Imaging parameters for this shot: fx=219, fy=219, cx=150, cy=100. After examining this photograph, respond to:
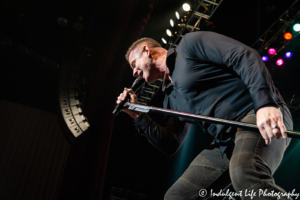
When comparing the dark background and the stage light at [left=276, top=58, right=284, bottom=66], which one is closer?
the stage light at [left=276, top=58, right=284, bottom=66]

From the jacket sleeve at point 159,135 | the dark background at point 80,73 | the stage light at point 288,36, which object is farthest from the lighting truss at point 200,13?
the jacket sleeve at point 159,135

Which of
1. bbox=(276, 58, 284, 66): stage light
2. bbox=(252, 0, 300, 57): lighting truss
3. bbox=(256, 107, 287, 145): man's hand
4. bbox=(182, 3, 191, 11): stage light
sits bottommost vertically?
bbox=(256, 107, 287, 145): man's hand

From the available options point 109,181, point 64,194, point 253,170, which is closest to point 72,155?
point 64,194

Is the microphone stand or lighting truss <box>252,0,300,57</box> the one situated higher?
lighting truss <box>252,0,300,57</box>

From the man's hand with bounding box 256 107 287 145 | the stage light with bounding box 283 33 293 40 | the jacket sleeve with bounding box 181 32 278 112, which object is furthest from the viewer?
the stage light with bounding box 283 33 293 40

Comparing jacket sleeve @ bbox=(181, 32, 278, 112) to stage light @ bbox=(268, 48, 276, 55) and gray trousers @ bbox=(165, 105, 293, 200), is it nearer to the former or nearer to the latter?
gray trousers @ bbox=(165, 105, 293, 200)

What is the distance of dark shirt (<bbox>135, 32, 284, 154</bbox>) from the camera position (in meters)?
1.06

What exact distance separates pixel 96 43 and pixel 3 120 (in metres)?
3.20

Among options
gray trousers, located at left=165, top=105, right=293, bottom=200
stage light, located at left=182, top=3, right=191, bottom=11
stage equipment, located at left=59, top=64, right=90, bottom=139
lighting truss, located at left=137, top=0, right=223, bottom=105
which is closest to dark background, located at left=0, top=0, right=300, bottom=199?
stage equipment, located at left=59, top=64, right=90, bottom=139

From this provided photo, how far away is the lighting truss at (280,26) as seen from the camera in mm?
4152

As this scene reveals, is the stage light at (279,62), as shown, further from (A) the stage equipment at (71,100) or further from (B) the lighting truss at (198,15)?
(A) the stage equipment at (71,100)

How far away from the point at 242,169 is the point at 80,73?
4.58 metres

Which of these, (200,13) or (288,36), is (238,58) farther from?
(288,36)

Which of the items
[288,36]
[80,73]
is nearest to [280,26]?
[288,36]
